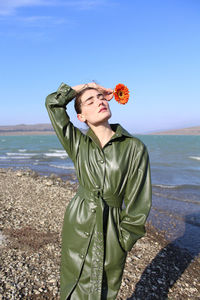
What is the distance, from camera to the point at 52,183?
13562 mm

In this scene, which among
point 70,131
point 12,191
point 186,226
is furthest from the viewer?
point 12,191

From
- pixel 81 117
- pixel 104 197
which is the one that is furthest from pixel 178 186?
pixel 104 197

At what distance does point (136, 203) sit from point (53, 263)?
343cm

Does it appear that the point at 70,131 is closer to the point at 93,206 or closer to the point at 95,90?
the point at 95,90

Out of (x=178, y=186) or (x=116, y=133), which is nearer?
(x=116, y=133)

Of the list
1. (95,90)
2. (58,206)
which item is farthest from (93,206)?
(58,206)

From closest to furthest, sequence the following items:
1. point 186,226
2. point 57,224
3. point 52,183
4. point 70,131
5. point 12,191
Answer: point 70,131 < point 57,224 < point 186,226 < point 12,191 < point 52,183

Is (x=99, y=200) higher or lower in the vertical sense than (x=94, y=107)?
lower

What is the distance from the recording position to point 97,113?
2518mm

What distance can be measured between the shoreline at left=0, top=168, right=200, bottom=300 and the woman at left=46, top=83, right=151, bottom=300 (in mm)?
2151

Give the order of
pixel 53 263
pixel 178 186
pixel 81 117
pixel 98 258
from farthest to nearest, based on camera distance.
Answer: pixel 178 186 < pixel 53 263 < pixel 81 117 < pixel 98 258

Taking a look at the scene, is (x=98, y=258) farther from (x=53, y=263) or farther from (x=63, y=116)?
(x=53, y=263)

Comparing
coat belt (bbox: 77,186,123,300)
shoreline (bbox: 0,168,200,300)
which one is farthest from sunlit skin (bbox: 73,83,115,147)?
shoreline (bbox: 0,168,200,300)

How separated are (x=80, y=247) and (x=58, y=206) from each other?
7.29m
